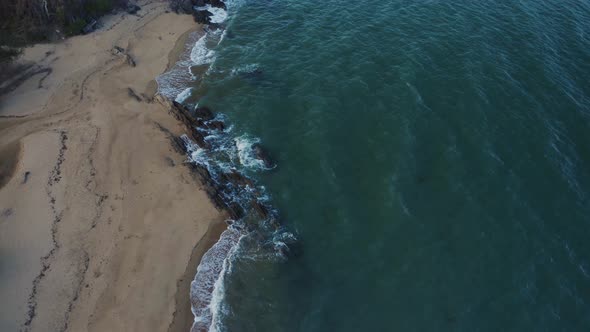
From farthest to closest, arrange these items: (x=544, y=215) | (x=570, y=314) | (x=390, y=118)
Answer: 1. (x=390, y=118)
2. (x=544, y=215)
3. (x=570, y=314)

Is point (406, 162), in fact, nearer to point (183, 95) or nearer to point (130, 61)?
point (183, 95)

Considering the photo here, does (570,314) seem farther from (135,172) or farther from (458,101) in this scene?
(135,172)

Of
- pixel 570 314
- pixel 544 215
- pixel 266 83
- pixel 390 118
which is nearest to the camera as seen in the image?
pixel 570 314

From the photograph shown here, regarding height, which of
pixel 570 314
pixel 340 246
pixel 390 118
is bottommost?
pixel 570 314

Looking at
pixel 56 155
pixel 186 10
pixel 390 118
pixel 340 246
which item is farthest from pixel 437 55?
pixel 56 155

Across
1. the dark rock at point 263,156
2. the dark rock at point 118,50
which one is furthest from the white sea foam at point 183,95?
the dark rock at point 118,50

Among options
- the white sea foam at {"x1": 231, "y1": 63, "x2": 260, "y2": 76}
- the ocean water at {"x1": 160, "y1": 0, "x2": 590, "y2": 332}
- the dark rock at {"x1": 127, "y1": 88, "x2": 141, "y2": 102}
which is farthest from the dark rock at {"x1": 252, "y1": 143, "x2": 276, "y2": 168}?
the dark rock at {"x1": 127, "y1": 88, "x2": 141, "y2": 102}
